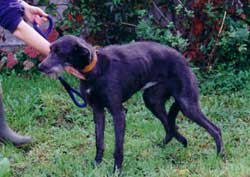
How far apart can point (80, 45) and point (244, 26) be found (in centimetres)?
314

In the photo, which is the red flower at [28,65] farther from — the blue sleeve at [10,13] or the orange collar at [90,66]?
the orange collar at [90,66]

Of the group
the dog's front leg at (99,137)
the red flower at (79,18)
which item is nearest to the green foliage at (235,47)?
the red flower at (79,18)

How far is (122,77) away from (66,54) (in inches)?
19.8

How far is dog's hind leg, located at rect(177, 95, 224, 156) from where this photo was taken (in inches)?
200

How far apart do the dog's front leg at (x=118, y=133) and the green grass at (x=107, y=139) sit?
10cm

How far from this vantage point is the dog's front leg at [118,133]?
15.6 ft

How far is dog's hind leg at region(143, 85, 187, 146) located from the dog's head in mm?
827

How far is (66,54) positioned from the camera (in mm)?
4488

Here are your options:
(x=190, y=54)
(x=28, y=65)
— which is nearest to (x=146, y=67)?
(x=190, y=54)

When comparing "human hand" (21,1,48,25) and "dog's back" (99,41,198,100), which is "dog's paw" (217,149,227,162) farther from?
"human hand" (21,1,48,25)

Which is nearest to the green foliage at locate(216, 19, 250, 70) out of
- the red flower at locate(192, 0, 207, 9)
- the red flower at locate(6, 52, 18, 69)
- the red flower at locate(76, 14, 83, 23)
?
the red flower at locate(192, 0, 207, 9)

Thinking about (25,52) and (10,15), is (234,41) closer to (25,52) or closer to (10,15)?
(25,52)

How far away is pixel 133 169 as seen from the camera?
4.89 meters

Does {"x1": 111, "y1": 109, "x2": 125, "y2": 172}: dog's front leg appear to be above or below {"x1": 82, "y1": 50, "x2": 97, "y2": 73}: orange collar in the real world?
below
